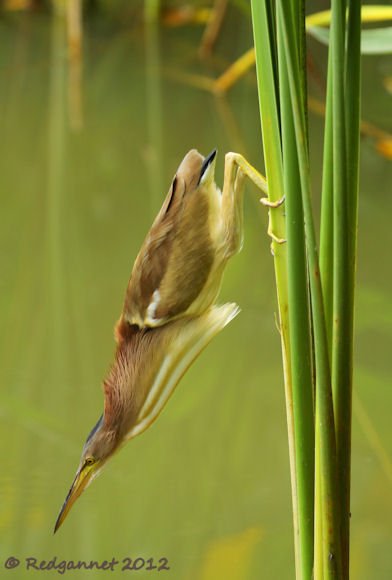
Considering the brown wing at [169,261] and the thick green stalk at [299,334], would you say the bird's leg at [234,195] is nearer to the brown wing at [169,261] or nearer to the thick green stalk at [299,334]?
the brown wing at [169,261]

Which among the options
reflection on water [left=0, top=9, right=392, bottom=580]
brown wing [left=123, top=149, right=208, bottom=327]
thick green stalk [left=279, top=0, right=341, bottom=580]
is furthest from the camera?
reflection on water [left=0, top=9, right=392, bottom=580]

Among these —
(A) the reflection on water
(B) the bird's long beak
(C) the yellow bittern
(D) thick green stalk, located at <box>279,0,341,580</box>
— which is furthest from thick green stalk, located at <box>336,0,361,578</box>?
(A) the reflection on water

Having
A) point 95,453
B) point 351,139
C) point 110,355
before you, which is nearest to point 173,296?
point 95,453

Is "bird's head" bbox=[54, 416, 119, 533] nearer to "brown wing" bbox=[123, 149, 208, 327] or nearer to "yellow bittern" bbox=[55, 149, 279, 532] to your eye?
"yellow bittern" bbox=[55, 149, 279, 532]

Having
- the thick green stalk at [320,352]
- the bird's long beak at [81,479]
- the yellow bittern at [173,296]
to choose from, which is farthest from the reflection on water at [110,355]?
the thick green stalk at [320,352]

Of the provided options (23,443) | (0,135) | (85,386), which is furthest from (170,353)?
(0,135)

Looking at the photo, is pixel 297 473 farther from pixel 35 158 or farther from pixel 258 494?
pixel 35 158

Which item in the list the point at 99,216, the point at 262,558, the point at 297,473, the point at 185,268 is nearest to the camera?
the point at 297,473
